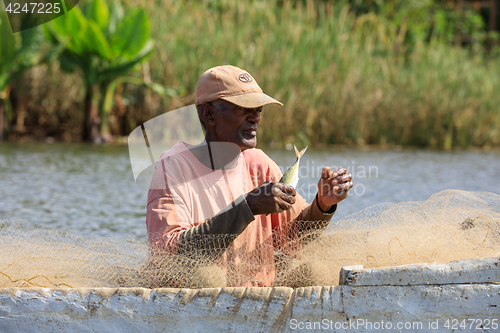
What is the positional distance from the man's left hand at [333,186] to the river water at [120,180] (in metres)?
2.62

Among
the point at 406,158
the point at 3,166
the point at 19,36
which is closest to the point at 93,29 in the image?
the point at 19,36

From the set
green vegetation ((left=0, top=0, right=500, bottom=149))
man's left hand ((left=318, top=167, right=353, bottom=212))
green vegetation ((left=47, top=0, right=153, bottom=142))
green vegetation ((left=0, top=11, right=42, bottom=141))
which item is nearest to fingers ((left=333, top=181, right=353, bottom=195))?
man's left hand ((left=318, top=167, right=353, bottom=212))

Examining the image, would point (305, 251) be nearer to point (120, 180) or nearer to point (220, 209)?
point (220, 209)

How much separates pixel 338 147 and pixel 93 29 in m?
5.00

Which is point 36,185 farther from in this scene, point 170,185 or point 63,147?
point 170,185

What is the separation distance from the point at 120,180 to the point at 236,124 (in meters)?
5.41

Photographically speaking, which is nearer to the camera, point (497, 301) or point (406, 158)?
point (497, 301)

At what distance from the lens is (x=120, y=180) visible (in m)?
7.66

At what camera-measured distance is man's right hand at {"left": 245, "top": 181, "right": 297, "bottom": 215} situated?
2.17 m

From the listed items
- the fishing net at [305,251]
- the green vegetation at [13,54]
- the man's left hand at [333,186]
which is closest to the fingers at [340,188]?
the man's left hand at [333,186]

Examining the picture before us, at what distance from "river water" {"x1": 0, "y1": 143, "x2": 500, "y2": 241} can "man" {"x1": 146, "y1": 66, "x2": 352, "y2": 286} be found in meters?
2.51

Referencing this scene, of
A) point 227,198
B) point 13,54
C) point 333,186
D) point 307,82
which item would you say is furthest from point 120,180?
point 333,186

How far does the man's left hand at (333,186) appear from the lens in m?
2.48

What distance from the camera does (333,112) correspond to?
432 inches
